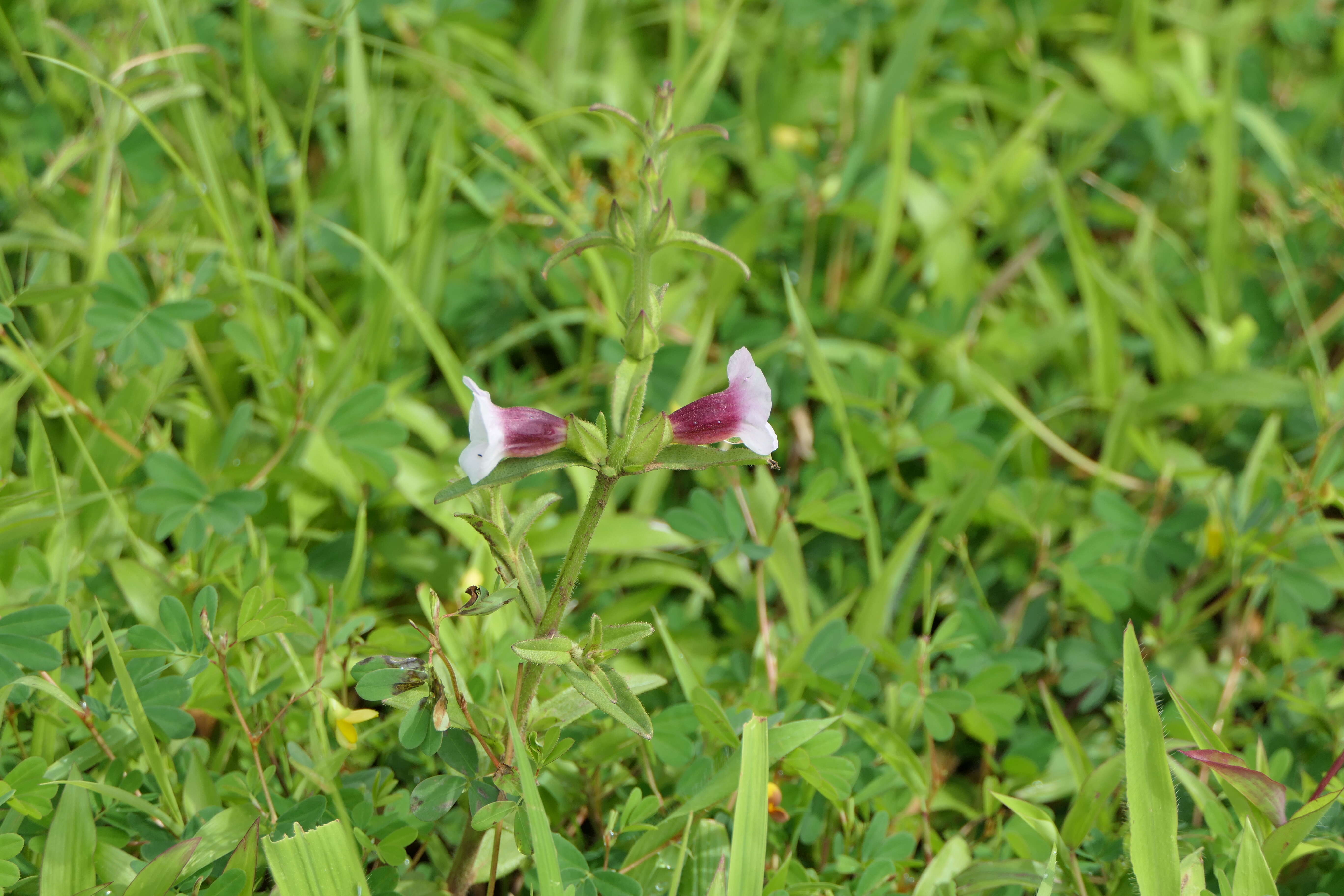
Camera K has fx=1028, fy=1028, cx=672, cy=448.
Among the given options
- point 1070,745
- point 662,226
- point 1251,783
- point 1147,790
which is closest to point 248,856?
point 662,226

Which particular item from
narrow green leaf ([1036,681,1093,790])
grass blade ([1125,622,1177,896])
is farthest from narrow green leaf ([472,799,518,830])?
narrow green leaf ([1036,681,1093,790])

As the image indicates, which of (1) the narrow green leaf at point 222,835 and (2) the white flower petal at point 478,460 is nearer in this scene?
(2) the white flower petal at point 478,460

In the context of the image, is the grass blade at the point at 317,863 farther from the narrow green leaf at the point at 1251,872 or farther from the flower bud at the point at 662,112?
the narrow green leaf at the point at 1251,872

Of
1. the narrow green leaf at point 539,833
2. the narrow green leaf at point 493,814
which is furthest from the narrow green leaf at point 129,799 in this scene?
the narrow green leaf at point 493,814

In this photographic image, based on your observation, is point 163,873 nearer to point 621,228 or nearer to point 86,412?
point 86,412

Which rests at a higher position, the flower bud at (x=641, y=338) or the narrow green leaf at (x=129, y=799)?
the flower bud at (x=641, y=338)
